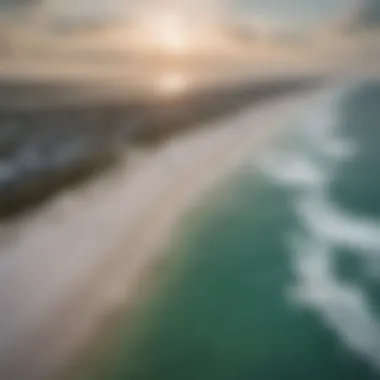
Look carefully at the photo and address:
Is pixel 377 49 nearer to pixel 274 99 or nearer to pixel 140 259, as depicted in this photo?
pixel 274 99

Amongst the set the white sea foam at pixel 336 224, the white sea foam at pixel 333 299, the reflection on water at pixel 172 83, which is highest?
the reflection on water at pixel 172 83

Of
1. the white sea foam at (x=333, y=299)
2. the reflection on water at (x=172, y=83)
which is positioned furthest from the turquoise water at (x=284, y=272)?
the reflection on water at (x=172, y=83)

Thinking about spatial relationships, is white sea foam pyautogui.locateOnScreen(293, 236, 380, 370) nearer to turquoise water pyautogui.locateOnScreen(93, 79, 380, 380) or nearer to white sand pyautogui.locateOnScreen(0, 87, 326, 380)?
turquoise water pyautogui.locateOnScreen(93, 79, 380, 380)

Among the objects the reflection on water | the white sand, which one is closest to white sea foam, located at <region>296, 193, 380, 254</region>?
the white sand

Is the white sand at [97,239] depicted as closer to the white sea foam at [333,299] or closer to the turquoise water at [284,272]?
the turquoise water at [284,272]

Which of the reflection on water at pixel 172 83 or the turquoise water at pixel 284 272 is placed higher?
the reflection on water at pixel 172 83
